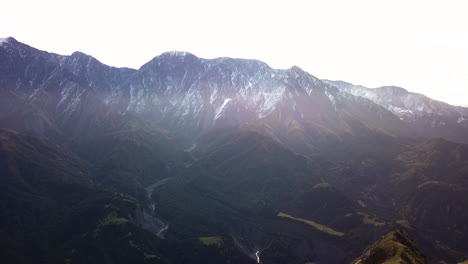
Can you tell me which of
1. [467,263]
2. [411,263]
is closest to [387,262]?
[411,263]

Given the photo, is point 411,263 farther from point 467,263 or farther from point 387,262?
point 467,263
